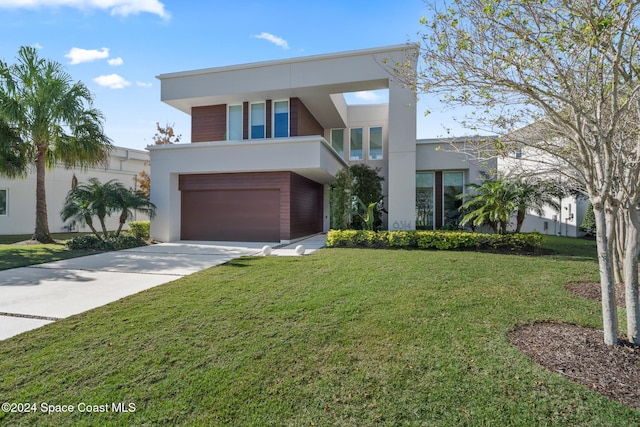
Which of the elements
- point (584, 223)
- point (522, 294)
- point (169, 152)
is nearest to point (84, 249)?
point (169, 152)

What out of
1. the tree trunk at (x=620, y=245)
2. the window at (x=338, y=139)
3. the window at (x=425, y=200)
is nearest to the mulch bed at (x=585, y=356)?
the tree trunk at (x=620, y=245)

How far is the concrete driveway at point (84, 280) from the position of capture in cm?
467

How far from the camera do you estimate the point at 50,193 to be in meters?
19.0

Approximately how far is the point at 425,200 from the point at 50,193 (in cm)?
2125

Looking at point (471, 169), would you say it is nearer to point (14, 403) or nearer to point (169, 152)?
point (169, 152)

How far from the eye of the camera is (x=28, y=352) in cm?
345

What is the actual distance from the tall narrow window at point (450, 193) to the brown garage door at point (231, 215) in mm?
8069

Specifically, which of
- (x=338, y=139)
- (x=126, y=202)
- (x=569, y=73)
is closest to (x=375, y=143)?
(x=338, y=139)

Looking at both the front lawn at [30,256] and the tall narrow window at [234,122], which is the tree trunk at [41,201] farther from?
the tall narrow window at [234,122]

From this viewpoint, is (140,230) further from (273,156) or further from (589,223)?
(589,223)

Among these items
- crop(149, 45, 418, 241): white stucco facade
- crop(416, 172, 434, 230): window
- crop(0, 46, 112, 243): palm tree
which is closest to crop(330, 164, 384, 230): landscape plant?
crop(149, 45, 418, 241): white stucco facade

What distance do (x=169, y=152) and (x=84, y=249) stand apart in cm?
479

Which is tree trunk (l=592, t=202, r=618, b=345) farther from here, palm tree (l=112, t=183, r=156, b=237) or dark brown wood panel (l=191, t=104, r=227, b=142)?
dark brown wood panel (l=191, t=104, r=227, b=142)

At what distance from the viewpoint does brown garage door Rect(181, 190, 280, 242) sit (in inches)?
527
